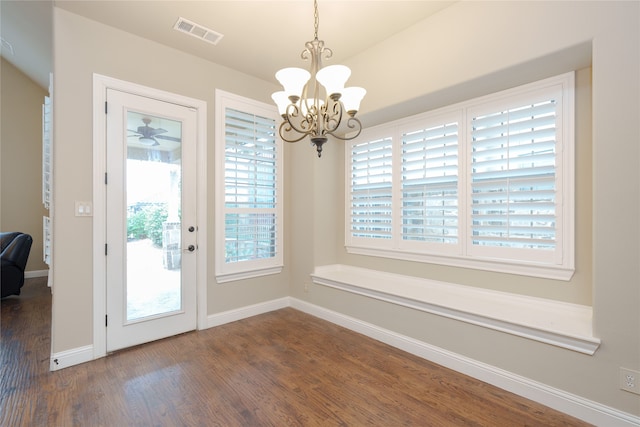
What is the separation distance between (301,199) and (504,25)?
274 cm

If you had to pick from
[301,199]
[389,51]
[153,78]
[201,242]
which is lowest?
[201,242]

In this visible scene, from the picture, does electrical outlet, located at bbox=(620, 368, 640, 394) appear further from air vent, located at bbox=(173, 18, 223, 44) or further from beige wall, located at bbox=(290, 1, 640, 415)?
air vent, located at bbox=(173, 18, 223, 44)

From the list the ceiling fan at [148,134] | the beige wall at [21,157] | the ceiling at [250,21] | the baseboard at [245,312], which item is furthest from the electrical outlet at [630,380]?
the beige wall at [21,157]

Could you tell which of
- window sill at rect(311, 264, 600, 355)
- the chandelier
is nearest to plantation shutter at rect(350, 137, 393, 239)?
window sill at rect(311, 264, 600, 355)

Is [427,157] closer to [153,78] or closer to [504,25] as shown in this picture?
[504,25]

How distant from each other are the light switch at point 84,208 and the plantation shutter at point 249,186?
1281mm

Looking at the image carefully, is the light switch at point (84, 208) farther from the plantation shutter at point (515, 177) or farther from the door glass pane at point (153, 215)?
the plantation shutter at point (515, 177)

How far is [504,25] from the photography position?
7.29ft

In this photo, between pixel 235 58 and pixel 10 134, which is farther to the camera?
pixel 10 134

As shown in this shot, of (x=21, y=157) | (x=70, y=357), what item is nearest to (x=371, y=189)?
(x=70, y=357)

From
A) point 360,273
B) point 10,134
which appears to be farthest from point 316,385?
point 10,134

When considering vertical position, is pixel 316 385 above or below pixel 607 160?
below

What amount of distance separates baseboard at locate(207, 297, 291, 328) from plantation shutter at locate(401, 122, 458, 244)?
1.95 m

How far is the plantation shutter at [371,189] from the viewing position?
3.50 meters
